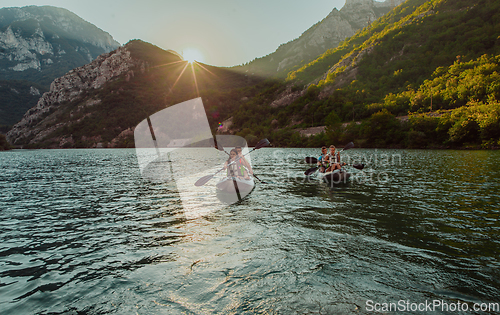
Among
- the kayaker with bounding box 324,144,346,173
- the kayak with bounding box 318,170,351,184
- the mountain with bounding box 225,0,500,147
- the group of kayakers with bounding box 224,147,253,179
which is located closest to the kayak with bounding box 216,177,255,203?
the group of kayakers with bounding box 224,147,253,179

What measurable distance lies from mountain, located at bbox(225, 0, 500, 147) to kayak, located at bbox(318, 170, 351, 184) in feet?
209

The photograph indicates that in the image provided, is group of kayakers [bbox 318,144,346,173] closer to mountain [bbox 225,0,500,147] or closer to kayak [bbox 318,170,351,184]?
kayak [bbox 318,170,351,184]

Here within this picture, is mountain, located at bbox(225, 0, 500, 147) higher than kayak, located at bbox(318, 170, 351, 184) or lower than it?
higher

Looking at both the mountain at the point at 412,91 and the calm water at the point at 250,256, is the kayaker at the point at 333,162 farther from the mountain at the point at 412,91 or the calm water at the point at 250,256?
the mountain at the point at 412,91

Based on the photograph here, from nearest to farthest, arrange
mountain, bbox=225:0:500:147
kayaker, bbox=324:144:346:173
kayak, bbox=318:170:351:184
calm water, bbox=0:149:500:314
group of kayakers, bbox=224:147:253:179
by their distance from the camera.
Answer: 1. calm water, bbox=0:149:500:314
2. group of kayakers, bbox=224:147:253:179
3. kayak, bbox=318:170:351:184
4. kayaker, bbox=324:144:346:173
5. mountain, bbox=225:0:500:147

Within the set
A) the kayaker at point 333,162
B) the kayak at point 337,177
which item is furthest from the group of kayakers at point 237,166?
the kayaker at point 333,162

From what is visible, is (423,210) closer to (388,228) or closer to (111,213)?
(388,228)

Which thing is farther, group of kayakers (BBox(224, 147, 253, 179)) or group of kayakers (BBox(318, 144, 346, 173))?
group of kayakers (BBox(318, 144, 346, 173))

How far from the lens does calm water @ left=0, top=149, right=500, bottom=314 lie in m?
5.29

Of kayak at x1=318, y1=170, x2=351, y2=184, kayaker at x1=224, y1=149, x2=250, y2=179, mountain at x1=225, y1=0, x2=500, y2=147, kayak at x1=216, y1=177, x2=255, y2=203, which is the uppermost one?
mountain at x1=225, y1=0, x2=500, y2=147

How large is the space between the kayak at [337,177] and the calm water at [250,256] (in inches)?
233

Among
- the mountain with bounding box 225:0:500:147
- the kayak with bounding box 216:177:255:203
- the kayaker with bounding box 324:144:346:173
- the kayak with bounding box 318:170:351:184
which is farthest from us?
the mountain with bounding box 225:0:500:147

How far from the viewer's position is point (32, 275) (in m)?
6.38

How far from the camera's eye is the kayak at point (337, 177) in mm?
19953
